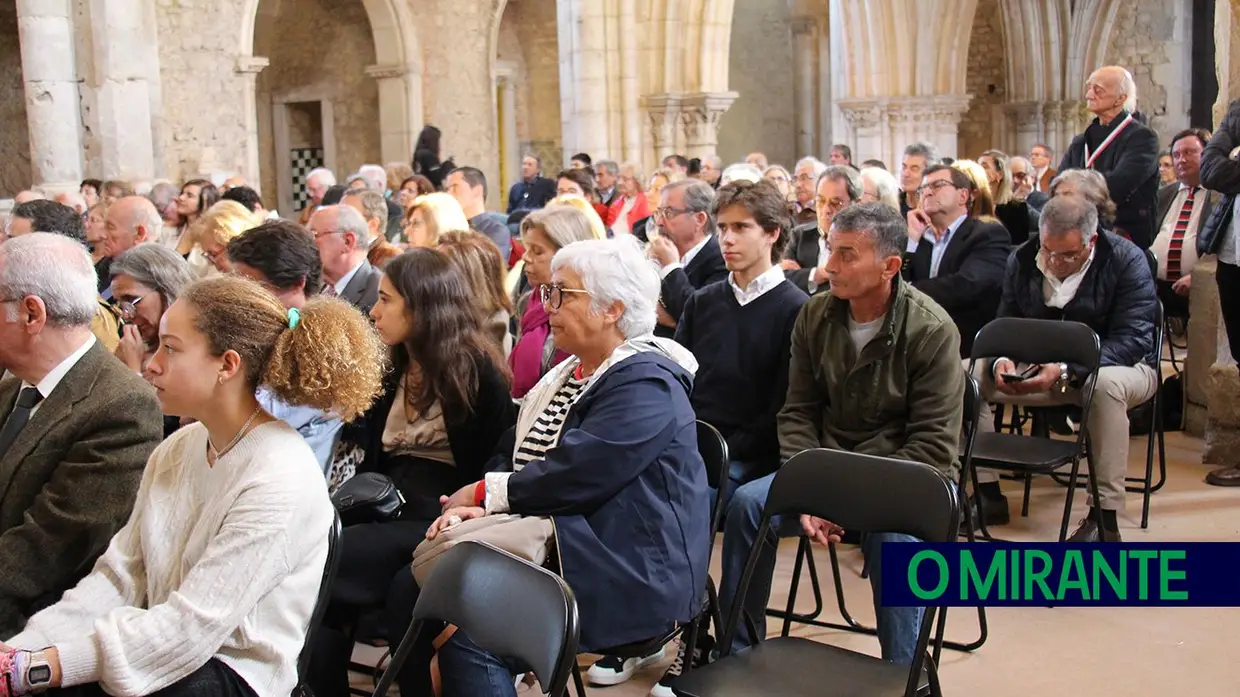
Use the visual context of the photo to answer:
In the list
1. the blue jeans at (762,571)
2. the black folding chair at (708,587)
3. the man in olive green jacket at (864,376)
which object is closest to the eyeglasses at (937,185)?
the man in olive green jacket at (864,376)

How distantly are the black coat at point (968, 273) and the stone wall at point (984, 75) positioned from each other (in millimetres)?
13889

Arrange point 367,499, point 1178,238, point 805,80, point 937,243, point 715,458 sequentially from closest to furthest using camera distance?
point 367,499 < point 715,458 < point 937,243 < point 1178,238 < point 805,80

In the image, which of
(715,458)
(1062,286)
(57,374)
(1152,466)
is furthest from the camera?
(1152,466)

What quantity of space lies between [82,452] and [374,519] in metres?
0.79

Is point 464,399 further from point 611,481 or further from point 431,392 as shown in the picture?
point 611,481

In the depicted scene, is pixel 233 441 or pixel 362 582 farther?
pixel 362 582

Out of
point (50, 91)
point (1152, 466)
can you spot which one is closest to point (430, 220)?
point (1152, 466)

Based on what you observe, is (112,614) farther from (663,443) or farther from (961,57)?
(961,57)

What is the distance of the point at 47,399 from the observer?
2865 mm

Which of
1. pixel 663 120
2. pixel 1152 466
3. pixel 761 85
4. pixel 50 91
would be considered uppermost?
pixel 761 85

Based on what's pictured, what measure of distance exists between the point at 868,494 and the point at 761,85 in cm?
1737

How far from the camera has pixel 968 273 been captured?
5.42 m

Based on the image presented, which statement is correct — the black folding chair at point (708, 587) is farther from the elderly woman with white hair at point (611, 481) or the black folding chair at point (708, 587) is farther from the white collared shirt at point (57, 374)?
the white collared shirt at point (57, 374)

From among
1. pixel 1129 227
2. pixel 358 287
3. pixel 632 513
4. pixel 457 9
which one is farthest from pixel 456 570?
pixel 457 9
